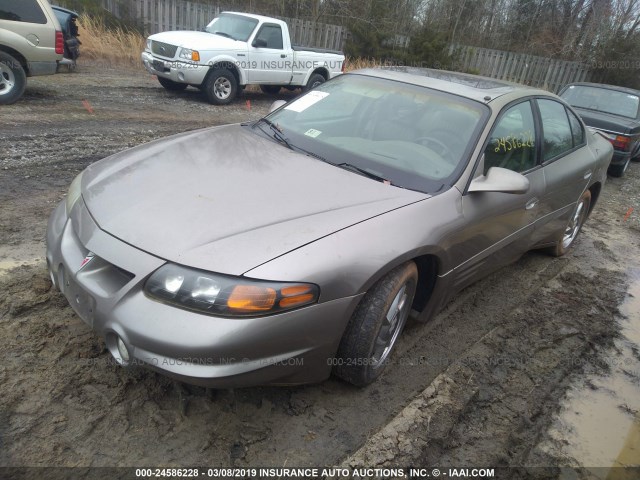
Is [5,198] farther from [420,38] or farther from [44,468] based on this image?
[420,38]

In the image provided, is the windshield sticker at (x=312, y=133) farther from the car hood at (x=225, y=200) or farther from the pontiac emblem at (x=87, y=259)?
the pontiac emblem at (x=87, y=259)

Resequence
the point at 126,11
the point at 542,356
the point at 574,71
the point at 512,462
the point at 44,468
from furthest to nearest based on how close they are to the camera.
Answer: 1. the point at 574,71
2. the point at 126,11
3. the point at 542,356
4. the point at 512,462
5. the point at 44,468

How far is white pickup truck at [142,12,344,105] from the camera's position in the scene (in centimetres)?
941

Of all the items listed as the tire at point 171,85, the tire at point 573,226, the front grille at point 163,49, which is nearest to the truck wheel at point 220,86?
the front grille at point 163,49

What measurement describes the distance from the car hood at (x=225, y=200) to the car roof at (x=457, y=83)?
3.62 ft

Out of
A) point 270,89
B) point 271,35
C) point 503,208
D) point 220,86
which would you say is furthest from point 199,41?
point 503,208

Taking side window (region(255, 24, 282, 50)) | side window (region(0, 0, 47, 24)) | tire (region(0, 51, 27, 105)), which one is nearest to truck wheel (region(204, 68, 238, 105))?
side window (region(255, 24, 282, 50))

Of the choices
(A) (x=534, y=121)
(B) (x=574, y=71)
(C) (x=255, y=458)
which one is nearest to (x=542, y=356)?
(A) (x=534, y=121)

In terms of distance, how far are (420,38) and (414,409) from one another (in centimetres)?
1715

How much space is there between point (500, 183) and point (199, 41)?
27.9 feet

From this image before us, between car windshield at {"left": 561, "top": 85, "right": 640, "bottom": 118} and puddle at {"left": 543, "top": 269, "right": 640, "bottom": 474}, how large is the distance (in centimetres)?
735

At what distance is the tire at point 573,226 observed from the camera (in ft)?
15.4

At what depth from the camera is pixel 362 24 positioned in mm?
17375

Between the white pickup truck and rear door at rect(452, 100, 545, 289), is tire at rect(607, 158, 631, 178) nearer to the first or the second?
rear door at rect(452, 100, 545, 289)
